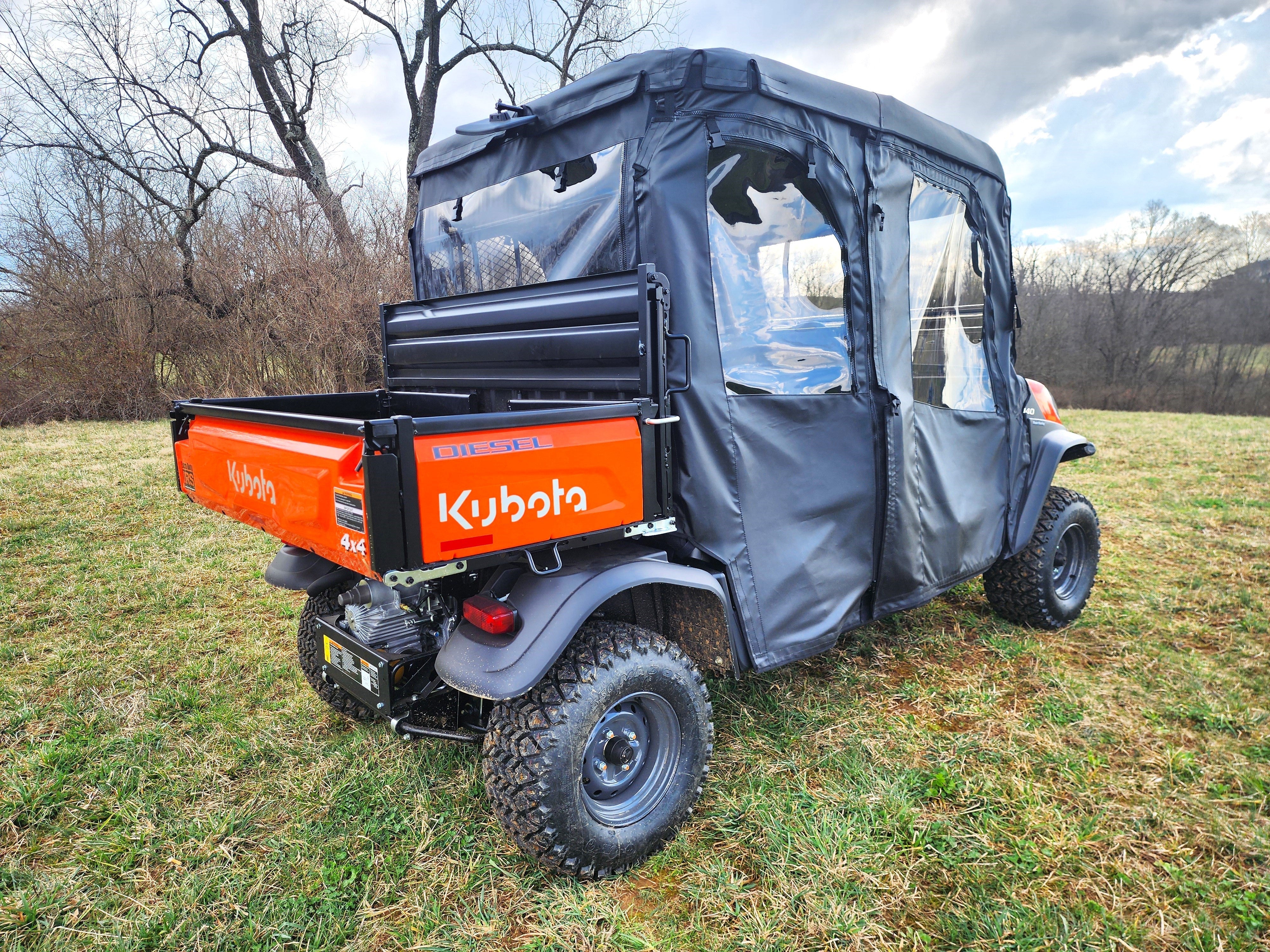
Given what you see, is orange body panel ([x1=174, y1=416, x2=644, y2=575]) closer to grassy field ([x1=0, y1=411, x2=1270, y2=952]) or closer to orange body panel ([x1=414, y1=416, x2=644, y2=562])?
orange body panel ([x1=414, y1=416, x2=644, y2=562])

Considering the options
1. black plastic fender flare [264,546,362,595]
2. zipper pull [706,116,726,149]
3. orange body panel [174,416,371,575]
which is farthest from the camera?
black plastic fender flare [264,546,362,595]

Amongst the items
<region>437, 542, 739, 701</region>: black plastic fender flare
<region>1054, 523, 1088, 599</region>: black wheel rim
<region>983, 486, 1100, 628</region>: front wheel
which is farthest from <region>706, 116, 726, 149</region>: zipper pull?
<region>1054, 523, 1088, 599</region>: black wheel rim

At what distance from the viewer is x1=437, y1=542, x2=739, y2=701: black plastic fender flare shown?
1.98m

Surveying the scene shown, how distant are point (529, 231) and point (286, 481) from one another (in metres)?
1.41

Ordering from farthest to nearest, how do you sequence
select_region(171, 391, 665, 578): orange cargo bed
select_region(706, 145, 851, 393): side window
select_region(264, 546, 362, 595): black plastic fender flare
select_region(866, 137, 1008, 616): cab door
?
select_region(866, 137, 1008, 616): cab door, select_region(264, 546, 362, 595): black plastic fender flare, select_region(706, 145, 851, 393): side window, select_region(171, 391, 665, 578): orange cargo bed

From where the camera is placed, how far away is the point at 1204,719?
308cm

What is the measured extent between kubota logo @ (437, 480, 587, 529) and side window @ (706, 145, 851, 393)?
29.8 inches

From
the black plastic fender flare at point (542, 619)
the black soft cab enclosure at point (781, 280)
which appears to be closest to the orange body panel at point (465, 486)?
the black plastic fender flare at point (542, 619)

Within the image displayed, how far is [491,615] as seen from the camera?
2.09 m

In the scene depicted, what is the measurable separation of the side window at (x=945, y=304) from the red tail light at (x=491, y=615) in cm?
202

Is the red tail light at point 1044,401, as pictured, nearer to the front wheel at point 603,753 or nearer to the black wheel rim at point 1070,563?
the black wheel rim at point 1070,563

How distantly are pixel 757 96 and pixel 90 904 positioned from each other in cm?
324

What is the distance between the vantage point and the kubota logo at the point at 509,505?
1.86m

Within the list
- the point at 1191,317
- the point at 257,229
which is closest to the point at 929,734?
the point at 257,229
